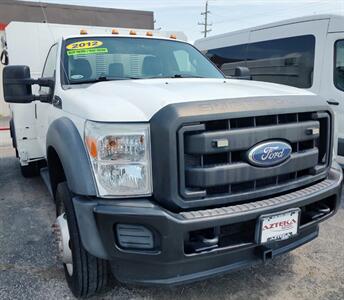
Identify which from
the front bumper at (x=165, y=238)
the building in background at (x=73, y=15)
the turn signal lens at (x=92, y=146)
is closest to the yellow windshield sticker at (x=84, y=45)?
the turn signal lens at (x=92, y=146)

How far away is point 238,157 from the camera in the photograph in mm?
2312

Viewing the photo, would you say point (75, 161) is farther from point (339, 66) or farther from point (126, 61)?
point (339, 66)

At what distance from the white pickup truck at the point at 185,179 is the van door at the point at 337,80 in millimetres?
3207

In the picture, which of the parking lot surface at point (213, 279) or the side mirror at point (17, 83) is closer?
the parking lot surface at point (213, 279)

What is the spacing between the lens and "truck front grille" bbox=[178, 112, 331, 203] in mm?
2145

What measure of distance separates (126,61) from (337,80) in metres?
3.71

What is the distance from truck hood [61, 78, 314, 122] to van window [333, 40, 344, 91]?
Result: 3.38 m

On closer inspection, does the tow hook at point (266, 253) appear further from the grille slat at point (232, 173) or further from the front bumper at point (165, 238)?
the grille slat at point (232, 173)

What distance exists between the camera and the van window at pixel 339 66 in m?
5.64

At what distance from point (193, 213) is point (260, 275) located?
4.18 ft

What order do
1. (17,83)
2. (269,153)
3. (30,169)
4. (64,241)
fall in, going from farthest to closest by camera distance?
(30,169) → (17,83) → (64,241) → (269,153)

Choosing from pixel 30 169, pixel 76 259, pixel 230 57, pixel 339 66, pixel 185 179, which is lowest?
pixel 30 169

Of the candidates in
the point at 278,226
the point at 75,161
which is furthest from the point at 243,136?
the point at 75,161

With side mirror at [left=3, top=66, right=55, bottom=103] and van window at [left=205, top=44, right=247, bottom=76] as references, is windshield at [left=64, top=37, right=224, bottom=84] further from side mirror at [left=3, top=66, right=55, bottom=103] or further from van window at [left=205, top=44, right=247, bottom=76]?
van window at [left=205, top=44, right=247, bottom=76]
